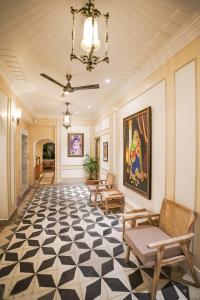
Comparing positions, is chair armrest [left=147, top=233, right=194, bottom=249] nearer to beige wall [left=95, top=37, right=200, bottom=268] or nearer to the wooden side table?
beige wall [left=95, top=37, right=200, bottom=268]

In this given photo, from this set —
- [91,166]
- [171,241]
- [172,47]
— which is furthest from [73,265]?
[91,166]

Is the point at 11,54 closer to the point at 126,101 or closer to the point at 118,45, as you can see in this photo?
the point at 118,45

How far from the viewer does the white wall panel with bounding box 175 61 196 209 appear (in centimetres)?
216

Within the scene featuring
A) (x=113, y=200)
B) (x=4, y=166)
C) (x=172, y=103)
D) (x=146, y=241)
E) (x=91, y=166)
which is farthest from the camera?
(x=91, y=166)

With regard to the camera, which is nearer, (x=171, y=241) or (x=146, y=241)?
(x=171, y=241)

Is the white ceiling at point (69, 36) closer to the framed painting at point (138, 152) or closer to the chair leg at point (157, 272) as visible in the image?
the framed painting at point (138, 152)

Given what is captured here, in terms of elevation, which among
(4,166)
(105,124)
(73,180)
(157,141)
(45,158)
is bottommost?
(73,180)

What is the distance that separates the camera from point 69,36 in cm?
243

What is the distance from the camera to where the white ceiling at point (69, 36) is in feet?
6.20

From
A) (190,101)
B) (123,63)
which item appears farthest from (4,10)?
(190,101)

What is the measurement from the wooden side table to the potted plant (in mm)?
3230

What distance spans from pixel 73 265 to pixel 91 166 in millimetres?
5545

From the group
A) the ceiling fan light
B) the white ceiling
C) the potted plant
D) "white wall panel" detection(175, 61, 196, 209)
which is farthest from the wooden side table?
the ceiling fan light

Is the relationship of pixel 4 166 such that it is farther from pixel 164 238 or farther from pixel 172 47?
pixel 172 47
